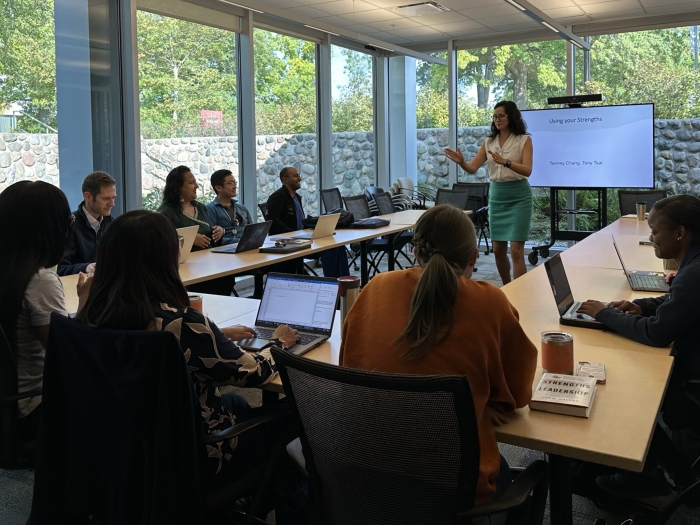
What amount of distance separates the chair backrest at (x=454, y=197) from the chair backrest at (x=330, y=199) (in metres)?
1.07

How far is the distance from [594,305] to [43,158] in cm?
436

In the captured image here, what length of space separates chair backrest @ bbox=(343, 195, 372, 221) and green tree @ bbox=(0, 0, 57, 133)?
8.98ft

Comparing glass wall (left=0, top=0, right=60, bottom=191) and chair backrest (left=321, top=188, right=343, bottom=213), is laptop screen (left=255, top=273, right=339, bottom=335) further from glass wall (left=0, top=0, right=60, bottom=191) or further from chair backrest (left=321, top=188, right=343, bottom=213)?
chair backrest (left=321, top=188, right=343, bottom=213)

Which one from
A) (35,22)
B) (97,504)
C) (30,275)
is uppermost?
(35,22)

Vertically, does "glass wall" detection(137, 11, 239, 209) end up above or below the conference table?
above

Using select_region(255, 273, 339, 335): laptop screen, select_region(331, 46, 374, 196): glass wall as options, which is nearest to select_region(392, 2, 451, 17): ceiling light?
select_region(331, 46, 374, 196): glass wall

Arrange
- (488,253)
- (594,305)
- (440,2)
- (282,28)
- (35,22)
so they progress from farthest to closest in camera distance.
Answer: (488,253) → (282,28) → (440,2) → (35,22) → (594,305)

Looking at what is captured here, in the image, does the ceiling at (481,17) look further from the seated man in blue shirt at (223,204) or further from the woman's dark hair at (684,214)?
the woman's dark hair at (684,214)

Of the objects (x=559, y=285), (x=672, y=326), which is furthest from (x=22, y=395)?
(x=672, y=326)

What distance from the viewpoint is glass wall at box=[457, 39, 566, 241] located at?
920cm

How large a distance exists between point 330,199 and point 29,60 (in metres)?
3.25

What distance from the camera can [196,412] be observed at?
1.74m

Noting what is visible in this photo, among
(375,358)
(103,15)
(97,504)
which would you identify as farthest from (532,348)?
(103,15)

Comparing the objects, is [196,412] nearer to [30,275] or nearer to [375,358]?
[375,358]
